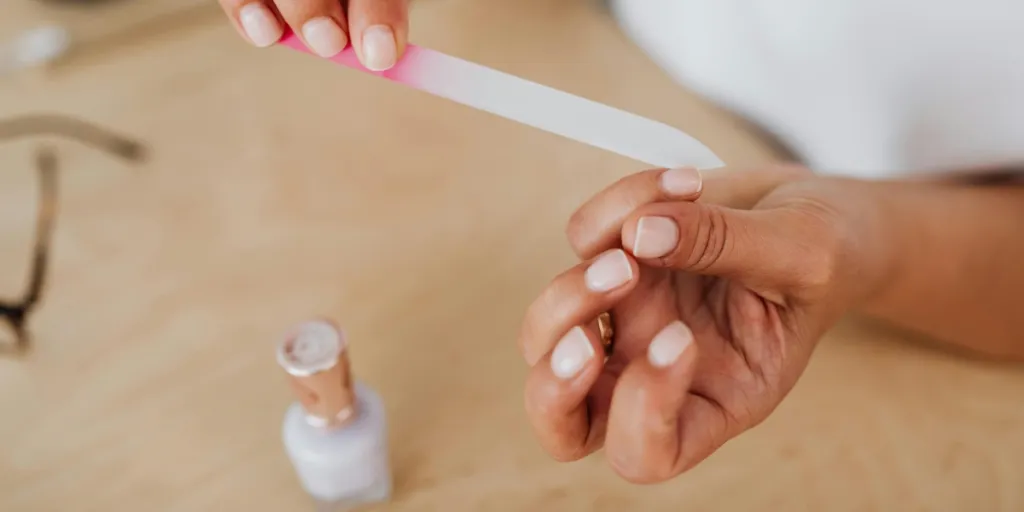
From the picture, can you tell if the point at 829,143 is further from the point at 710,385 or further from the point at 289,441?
the point at 289,441

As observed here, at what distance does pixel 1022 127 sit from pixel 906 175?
0.07m

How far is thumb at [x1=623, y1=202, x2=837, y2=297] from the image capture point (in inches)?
13.0

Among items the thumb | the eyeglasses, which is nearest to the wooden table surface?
the eyeglasses

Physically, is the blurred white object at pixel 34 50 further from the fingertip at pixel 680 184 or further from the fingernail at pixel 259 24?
the fingertip at pixel 680 184

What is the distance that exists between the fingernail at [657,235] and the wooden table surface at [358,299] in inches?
5.9

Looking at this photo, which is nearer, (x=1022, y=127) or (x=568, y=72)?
(x=1022, y=127)

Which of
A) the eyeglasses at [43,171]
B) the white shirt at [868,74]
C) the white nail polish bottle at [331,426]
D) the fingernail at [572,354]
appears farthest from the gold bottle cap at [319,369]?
the white shirt at [868,74]

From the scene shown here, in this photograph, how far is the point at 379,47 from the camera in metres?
0.35

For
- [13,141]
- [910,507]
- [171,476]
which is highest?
[13,141]

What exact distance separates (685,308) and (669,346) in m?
0.10

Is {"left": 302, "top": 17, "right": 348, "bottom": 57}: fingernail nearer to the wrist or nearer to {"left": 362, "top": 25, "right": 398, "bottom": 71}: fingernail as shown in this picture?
{"left": 362, "top": 25, "right": 398, "bottom": 71}: fingernail

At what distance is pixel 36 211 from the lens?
0.55 meters

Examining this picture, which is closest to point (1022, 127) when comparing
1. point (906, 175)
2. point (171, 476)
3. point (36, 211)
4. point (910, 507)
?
point (906, 175)

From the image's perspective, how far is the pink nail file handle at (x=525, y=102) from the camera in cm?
36
